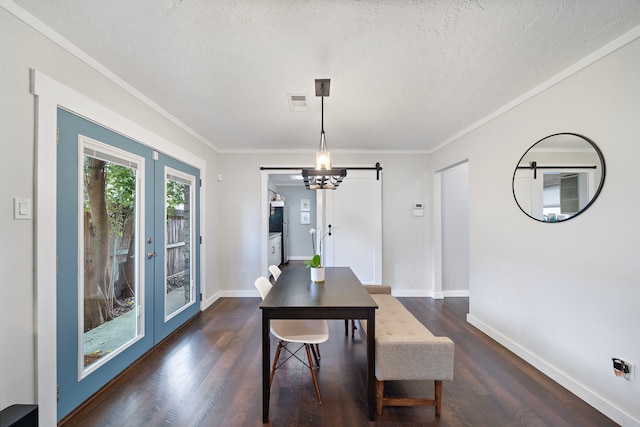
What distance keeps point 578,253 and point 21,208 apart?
11.9 ft

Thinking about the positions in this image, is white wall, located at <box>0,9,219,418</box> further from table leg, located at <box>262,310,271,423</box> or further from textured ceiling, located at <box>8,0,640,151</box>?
table leg, located at <box>262,310,271,423</box>

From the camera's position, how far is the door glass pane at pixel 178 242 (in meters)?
2.98

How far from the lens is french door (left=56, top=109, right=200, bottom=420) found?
173 centimetres

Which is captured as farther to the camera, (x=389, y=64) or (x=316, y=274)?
(x=316, y=274)

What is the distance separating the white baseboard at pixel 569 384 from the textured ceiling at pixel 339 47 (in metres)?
2.39

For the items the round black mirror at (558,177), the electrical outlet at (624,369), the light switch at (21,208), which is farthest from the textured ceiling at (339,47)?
the electrical outlet at (624,369)

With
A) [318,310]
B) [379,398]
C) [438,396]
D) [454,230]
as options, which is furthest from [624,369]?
[454,230]

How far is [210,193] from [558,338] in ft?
14.2

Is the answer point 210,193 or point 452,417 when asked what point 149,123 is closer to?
point 210,193

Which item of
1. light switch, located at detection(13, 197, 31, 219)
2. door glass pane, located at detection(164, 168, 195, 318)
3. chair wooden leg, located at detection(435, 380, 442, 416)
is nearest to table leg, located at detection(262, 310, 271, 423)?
chair wooden leg, located at detection(435, 380, 442, 416)

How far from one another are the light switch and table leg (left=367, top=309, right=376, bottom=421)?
2.10m

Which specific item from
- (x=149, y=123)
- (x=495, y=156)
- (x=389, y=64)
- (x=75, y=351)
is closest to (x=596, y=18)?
(x=389, y=64)

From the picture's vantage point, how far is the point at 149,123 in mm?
2600

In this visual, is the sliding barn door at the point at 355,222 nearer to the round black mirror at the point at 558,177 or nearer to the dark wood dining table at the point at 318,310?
the round black mirror at the point at 558,177
